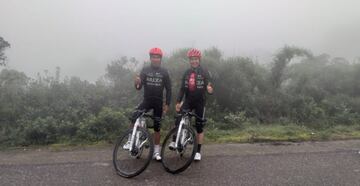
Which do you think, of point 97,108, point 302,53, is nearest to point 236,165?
point 97,108

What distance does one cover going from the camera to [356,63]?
13977 mm

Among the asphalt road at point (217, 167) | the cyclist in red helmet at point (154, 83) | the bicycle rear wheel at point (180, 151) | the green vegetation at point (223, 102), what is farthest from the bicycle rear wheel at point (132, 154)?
the green vegetation at point (223, 102)

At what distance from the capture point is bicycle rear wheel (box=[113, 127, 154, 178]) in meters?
5.42

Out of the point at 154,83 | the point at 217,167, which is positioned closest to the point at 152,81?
the point at 154,83

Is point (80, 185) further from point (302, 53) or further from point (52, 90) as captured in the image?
point (302, 53)

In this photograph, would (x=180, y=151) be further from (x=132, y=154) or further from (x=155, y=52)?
(x=155, y=52)

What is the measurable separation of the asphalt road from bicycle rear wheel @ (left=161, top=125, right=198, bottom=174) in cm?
16

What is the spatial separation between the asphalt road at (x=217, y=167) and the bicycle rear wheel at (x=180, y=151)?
0.16 metres

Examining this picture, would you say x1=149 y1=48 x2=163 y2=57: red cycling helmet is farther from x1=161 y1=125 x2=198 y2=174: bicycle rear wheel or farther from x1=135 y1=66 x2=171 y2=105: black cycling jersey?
x1=161 y1=125 x2=198 y2=174: bicycle rear wheel

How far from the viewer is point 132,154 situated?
555 cm

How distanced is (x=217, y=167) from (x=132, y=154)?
150 centimetres

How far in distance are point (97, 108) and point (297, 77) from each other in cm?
805

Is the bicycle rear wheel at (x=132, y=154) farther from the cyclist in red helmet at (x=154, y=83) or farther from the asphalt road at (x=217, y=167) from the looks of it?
the cyclist in red helmet at (x=154, y=83)

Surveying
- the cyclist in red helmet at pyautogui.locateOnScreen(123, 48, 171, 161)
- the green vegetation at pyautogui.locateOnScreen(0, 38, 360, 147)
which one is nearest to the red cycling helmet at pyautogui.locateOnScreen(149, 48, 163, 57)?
the cyclist in red helmet at pyautogui.locateOnScreen(123, 48, 171, 161)
